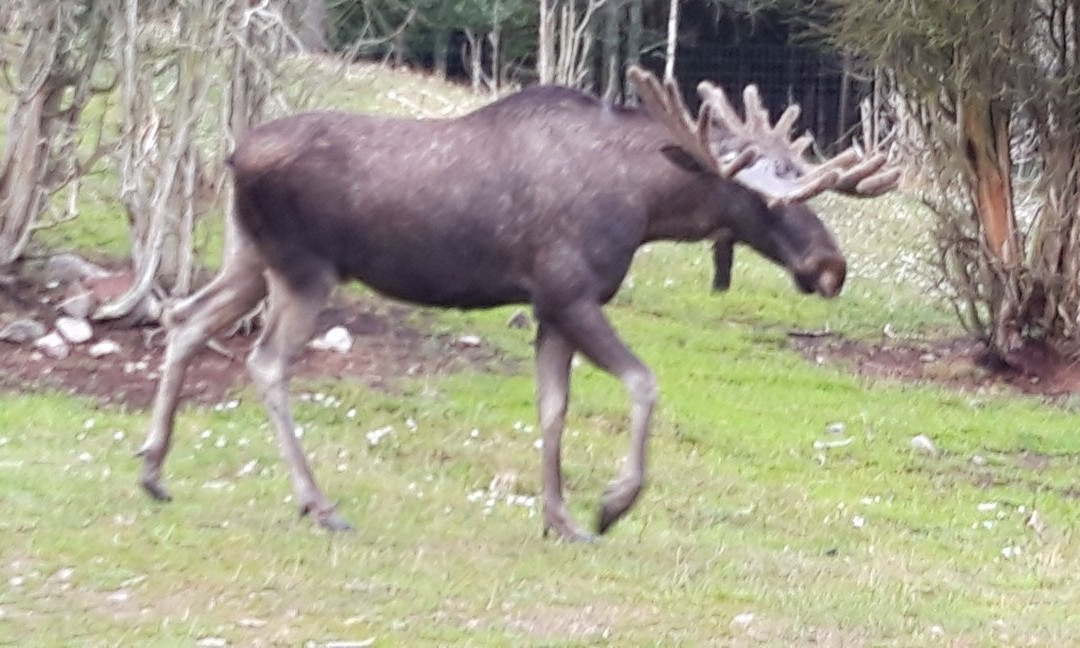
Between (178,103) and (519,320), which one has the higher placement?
(178,103)

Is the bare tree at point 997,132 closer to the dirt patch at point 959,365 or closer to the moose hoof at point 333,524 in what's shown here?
the dirt patch at point 959,365

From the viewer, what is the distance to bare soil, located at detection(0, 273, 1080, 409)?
10570 millimetres

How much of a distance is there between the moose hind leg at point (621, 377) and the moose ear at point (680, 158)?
697 millimetres

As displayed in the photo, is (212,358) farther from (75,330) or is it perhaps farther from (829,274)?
(829,274)

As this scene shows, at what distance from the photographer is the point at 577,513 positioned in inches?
348

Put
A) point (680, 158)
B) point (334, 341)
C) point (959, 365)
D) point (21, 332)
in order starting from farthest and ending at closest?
point (959, 365)
point (334, 341)
point (21, 332)
point (680, 158)

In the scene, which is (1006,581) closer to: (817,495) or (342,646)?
(817,495)

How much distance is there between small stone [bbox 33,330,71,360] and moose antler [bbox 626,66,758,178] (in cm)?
473

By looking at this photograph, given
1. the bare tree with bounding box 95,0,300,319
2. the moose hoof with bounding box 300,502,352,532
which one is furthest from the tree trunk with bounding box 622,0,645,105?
the moose hoof with bounding box 300,502,352,532

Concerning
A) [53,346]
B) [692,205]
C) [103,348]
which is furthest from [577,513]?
[53,346]

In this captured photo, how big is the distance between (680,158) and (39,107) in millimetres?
5755

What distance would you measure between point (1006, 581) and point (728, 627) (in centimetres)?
193

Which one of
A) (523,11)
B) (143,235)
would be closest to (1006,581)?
(143,235)

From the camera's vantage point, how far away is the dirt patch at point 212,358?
10492 mm
